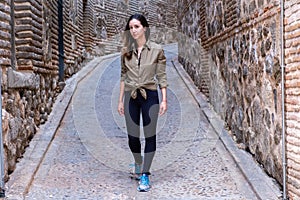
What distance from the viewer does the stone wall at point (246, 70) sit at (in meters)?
3.78

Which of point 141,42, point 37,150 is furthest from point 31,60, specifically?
point 141,42

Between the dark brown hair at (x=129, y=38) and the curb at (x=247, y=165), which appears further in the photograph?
the dark brown hair at (x=129, y=38)

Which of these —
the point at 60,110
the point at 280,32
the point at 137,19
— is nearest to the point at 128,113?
the point at 137,19

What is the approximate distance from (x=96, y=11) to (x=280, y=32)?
10322mm

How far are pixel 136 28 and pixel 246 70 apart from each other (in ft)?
5.07

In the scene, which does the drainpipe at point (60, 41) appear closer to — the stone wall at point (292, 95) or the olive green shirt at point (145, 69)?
the olive green shirt at point (145, 69)

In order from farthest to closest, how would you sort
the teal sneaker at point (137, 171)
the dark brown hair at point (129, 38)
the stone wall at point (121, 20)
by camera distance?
the stone wall at point (121, 20) < the teal sneaker at point (137, 171) < the dark brown hair at point (129, 38)

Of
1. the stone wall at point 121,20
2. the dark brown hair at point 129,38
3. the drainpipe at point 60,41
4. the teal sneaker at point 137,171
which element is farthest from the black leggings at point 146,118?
the stone wall at point 121,20

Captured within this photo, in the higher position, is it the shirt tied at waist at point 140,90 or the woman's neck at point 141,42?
the woman's neck at point 141,42

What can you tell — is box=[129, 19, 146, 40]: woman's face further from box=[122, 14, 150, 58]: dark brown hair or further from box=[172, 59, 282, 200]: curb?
box=[172, 59, 282, 200]: curb

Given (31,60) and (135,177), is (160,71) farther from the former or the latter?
(31,60)

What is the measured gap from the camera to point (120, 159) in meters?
4.92

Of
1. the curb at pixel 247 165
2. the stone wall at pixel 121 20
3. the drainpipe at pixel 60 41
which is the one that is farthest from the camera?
the stone wall at pixel 121 20

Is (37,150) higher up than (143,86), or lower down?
lower down
